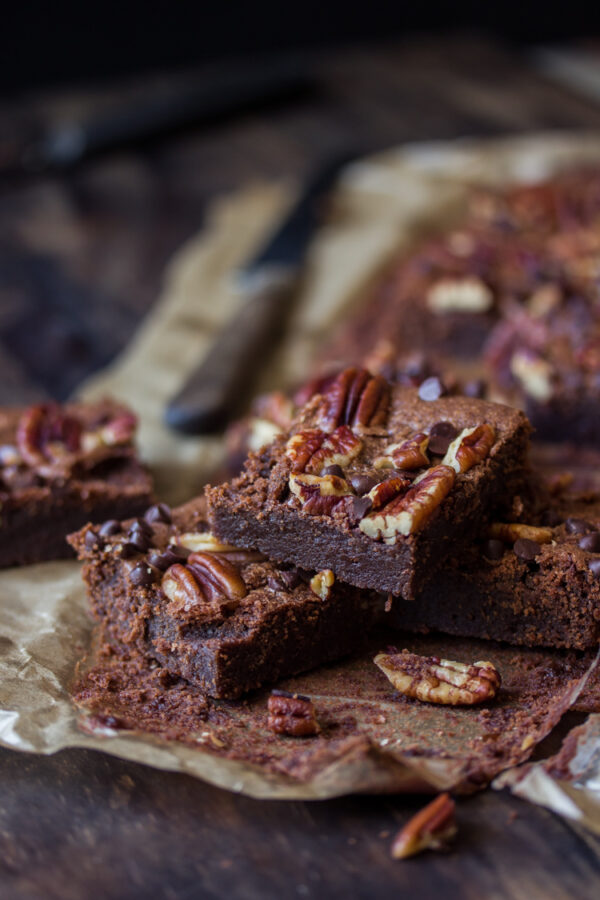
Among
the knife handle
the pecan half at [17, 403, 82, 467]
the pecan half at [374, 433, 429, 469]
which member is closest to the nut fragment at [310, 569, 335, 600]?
the pecan half at [374, 433, 429, 469]

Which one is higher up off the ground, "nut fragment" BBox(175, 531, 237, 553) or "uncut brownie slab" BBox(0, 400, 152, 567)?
"nut fragment" BBox(175, 531, 237, 553)

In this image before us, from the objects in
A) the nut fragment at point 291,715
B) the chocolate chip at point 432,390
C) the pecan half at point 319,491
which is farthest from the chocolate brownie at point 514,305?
the nut fragment at point 291,715

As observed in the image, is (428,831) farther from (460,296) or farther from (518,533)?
(460,296)

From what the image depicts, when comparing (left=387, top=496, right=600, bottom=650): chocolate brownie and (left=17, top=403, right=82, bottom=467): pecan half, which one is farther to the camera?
(left=17, top=403, right=82, bottom=467): pecan half

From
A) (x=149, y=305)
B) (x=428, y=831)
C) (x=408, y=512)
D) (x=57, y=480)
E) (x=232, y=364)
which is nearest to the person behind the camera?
(x=428, y=831)

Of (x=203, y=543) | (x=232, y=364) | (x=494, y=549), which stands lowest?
(x=232, y=364)

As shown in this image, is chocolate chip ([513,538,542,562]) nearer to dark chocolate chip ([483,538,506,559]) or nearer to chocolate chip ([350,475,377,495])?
dark chocolate chip ([483,538,506,559])

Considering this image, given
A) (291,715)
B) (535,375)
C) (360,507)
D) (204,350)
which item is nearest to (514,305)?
(535,375)

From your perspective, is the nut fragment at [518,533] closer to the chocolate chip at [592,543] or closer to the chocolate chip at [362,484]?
the chocolate chip at [592,543]
